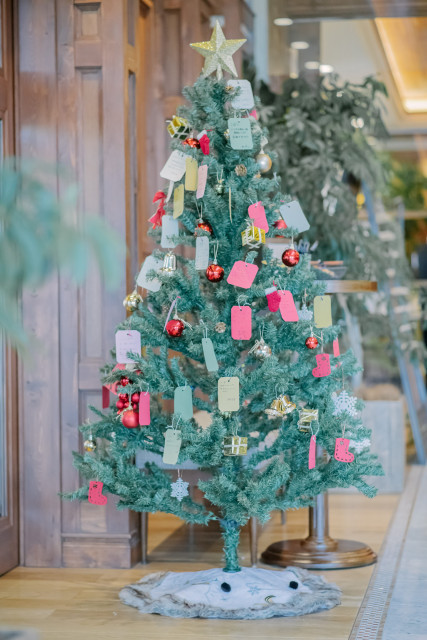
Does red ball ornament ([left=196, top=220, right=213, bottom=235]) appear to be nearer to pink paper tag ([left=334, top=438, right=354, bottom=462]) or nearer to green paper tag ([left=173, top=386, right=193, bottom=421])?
green paper tag ([left=173, top=386, right=193, bottom=421])

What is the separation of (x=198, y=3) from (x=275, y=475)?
8.37 feet

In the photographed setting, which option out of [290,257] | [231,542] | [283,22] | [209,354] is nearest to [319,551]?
[231,542]

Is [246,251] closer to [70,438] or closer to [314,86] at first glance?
[70,438]

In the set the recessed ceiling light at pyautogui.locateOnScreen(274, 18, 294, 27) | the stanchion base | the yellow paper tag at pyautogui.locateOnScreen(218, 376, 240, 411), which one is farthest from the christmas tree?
the recessed ceiling light at pyautogui.locateOnScreen(274, 18, 294, 27)

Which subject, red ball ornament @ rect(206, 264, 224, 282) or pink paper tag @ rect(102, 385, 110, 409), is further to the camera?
pink paper tag @ rect(102, 385, 110, 409)

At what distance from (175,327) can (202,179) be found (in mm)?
478

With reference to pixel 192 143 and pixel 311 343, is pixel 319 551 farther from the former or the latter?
pixel 192 143

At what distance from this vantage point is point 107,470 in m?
3.10

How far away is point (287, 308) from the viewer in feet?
10.0

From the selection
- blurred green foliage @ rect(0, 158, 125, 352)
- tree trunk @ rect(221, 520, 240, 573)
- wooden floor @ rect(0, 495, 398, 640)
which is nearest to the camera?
blurred green foliage @ rect(0, 158, 125, 352)

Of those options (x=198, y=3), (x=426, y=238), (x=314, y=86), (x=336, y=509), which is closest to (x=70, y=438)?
(x=336, y=509)

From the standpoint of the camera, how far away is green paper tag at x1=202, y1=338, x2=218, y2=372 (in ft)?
9.77

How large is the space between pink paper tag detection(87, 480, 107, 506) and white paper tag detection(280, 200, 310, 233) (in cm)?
107

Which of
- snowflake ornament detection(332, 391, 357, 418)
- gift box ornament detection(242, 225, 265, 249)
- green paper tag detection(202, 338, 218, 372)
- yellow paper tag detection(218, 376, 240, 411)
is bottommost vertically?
snowflake ornament detection(332, 391, 357, 418)
